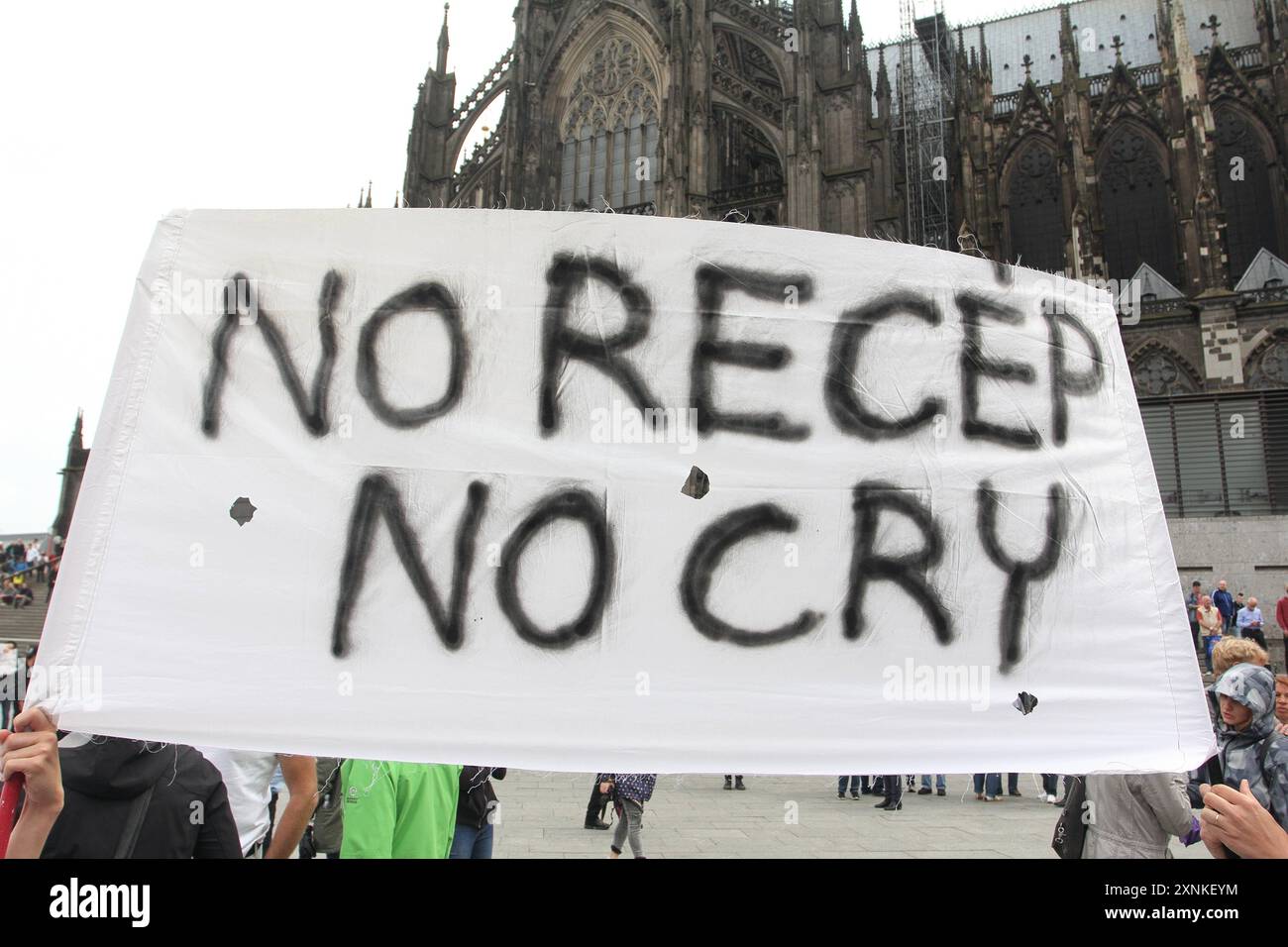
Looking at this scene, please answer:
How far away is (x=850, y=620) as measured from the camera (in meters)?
2.23

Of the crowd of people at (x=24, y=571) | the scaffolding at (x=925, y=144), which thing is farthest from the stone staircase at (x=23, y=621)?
the scaffolding at (x=925, y=144)

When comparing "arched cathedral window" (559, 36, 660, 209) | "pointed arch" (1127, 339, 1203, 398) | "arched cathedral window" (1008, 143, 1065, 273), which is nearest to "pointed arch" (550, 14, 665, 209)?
"arched cathedral window" (559, 36, 660, 209)

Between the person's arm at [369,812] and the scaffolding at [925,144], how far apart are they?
2854 cm

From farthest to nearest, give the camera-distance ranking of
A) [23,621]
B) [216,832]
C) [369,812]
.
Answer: [23,621], [369,812], [216,832]

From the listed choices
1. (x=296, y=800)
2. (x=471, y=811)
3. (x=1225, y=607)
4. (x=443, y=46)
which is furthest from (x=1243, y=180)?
(x=296, y=800)

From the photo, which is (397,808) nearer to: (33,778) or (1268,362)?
(33,778)

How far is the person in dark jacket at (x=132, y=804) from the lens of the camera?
205 cm

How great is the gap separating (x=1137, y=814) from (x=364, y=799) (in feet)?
8.29

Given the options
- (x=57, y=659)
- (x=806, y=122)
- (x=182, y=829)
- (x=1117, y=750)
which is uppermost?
(x=806, y=122)

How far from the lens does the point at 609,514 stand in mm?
2250

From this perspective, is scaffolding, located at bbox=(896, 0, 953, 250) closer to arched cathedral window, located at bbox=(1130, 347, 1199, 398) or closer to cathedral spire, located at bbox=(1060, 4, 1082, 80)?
cathedral spire, located at bbox=(1060, 4, 1082, 80)
